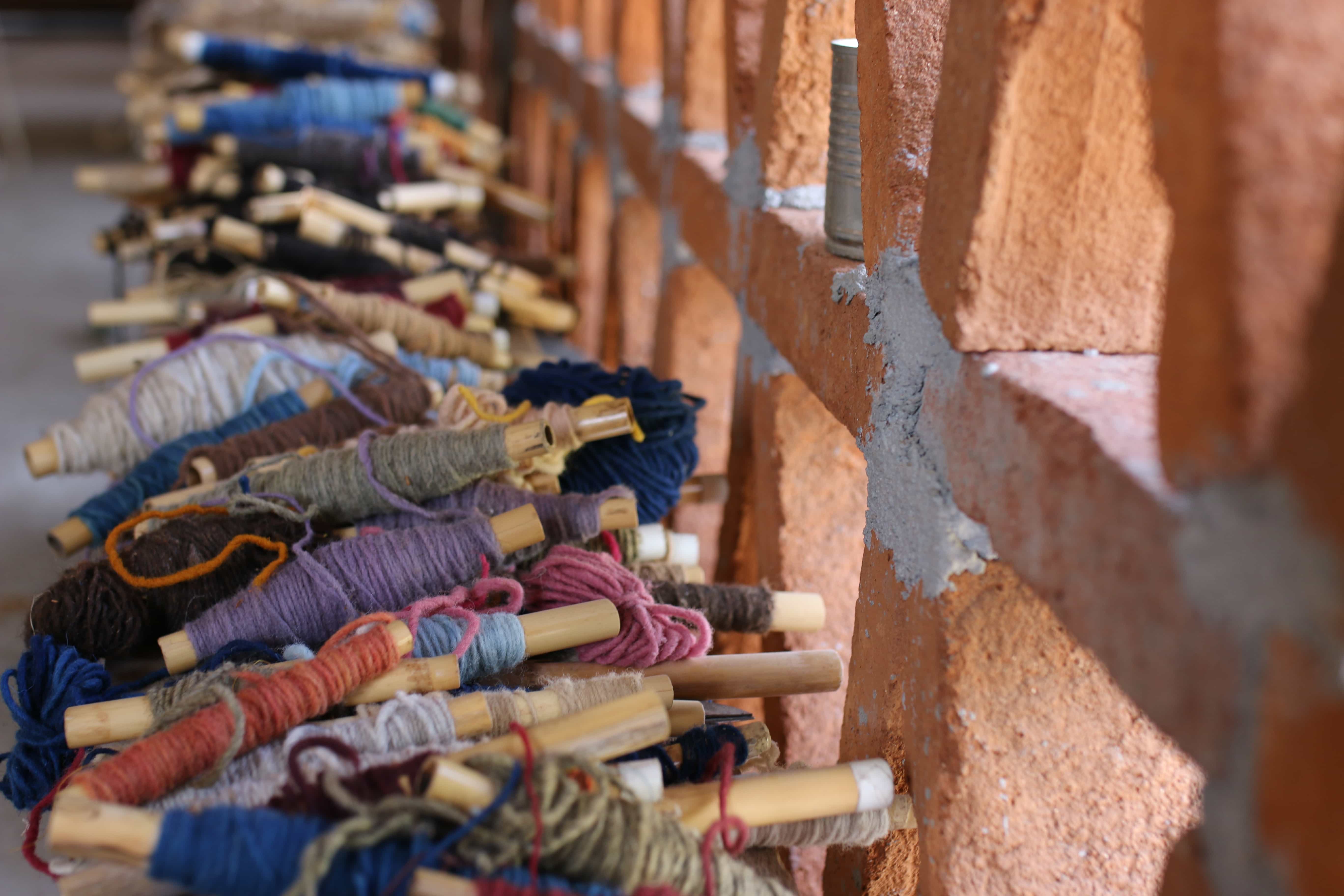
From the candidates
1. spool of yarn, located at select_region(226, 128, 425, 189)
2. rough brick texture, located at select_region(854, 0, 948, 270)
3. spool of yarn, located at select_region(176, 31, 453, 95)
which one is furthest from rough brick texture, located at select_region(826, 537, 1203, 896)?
spool of yarn, located at select_region(176, 31, 453, 95)

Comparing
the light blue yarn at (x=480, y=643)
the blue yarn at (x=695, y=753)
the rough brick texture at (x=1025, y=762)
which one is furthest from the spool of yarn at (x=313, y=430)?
the rough brick texture at (x=1025, y=762)

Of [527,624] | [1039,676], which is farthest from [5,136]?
[1039,676]

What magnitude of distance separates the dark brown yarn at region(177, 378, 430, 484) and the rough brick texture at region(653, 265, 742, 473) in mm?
725

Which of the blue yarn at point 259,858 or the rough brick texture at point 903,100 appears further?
the rough brick texture at point 903,100

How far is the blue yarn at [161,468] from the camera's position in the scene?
156 centimetres

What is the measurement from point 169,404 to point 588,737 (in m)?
1.15

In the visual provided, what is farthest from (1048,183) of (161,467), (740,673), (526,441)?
(161,467)

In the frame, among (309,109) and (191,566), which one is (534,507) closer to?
(191,566)

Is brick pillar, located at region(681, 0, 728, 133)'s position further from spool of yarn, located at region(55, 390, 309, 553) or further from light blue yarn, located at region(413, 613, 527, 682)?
light blue yarn, located at region(413, 613, 527, 682)

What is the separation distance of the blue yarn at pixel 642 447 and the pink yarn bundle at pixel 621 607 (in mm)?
222

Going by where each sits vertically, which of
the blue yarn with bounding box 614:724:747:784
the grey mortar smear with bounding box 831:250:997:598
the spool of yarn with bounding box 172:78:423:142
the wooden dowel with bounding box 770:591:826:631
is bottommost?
the wooden dowel with bounding box 770:591:826:631

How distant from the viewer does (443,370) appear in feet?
6.74

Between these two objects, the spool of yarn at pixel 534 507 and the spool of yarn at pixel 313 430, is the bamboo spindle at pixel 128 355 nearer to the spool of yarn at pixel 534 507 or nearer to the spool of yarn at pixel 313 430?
the spool of yarn at pixel 313 430

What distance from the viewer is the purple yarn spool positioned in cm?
117
